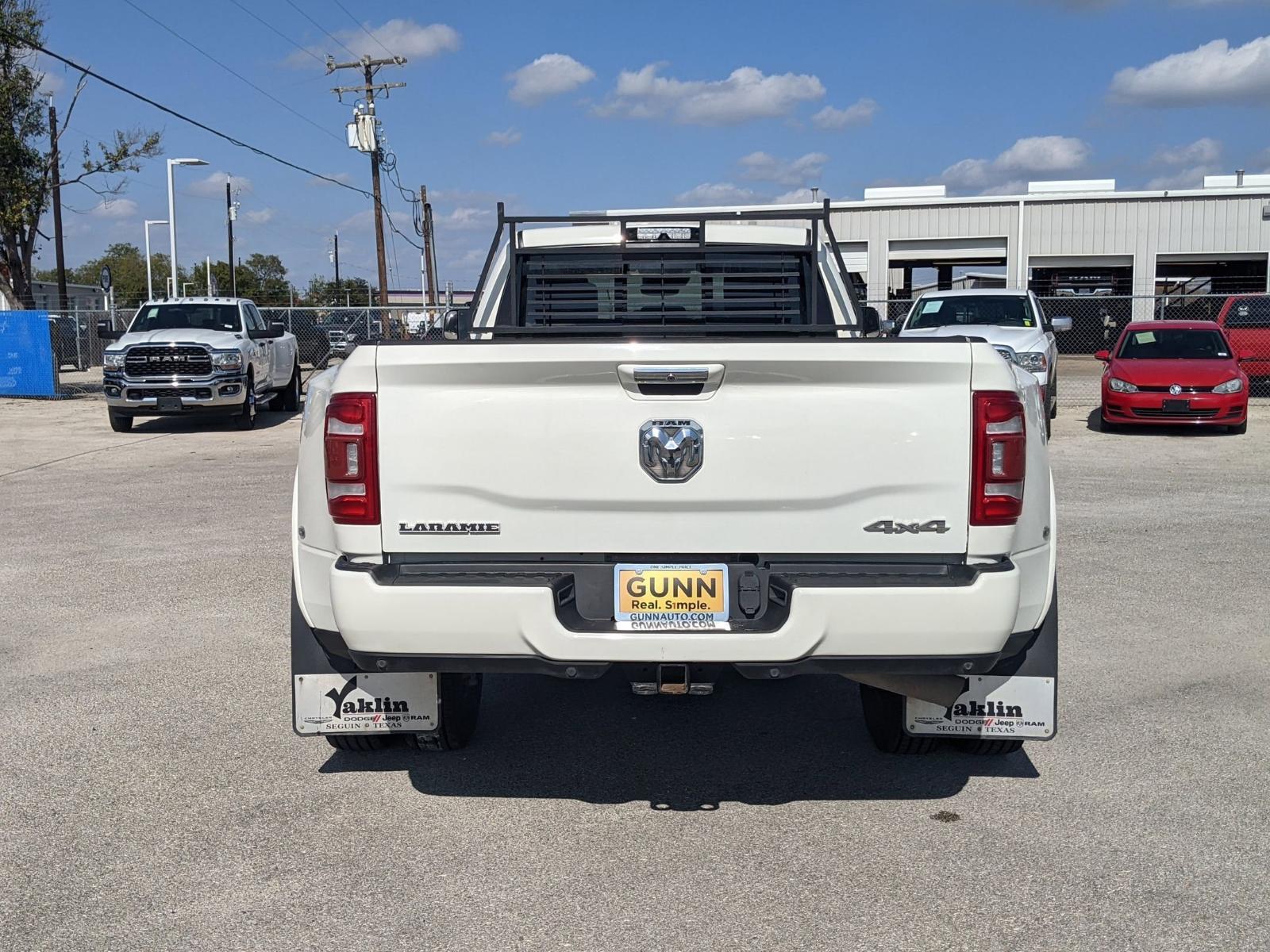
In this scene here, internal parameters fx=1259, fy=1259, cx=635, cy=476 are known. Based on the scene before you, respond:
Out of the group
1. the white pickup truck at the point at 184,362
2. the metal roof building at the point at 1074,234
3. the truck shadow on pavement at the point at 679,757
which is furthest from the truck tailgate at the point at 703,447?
the metal roof building at the point at 1074,234

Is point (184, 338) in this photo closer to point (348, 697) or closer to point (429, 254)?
point (348, 697)

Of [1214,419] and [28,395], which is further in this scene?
[28,395]

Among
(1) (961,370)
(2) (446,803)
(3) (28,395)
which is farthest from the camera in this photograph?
(3) (28,395)

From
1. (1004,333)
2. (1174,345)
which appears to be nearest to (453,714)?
(1004,333)

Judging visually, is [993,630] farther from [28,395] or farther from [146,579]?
[28,395]

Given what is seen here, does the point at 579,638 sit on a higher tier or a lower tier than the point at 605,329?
lower

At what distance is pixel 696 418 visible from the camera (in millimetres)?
3705

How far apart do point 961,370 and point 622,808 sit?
1932mm

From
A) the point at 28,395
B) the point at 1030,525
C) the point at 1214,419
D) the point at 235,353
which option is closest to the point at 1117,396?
the point at 1214,419

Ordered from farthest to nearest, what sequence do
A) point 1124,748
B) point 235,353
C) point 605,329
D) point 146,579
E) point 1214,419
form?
point 235,353
point 1214,419
point 146,579
point 1124,748
point 605,329

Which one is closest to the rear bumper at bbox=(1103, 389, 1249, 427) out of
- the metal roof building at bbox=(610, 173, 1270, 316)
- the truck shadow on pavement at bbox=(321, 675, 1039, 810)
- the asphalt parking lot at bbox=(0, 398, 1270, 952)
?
the asphalt parking lot at bbox=(0, 398, 1270, 952)

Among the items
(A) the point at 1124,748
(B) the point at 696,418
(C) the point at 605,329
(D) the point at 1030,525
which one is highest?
(C) the point at 605,329

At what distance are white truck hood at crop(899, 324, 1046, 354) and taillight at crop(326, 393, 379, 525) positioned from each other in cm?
1279

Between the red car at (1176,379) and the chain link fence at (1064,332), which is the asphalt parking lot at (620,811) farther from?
the chain link fence at (1064,332)
